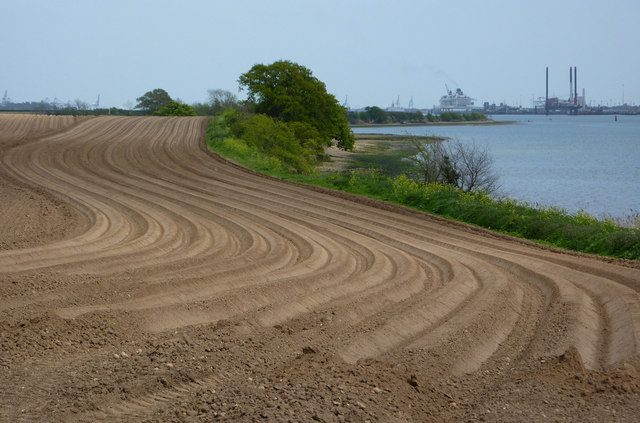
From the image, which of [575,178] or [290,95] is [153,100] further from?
[575,178]

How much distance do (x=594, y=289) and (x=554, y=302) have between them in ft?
4.62

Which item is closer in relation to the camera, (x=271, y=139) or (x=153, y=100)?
(x=271, y=139)

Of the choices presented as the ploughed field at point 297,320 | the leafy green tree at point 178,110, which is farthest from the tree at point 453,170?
the leafy green tree at point 178,110

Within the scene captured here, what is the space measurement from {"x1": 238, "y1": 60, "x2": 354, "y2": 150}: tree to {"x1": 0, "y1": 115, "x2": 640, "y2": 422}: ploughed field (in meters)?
38.6

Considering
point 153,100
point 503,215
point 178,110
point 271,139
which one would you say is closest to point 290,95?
point 271,139

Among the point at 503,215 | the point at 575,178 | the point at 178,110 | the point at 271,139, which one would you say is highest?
the point at 178,110

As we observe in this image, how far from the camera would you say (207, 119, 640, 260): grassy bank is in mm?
17375

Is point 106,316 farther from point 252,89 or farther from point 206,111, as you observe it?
point 206,111

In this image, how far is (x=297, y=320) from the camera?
9719 millimetres

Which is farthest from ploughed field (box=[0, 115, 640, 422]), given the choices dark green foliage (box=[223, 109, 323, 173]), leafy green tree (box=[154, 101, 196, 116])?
leafy green tree (box=[154, 101, 196, 116])

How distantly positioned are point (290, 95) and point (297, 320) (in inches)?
2003

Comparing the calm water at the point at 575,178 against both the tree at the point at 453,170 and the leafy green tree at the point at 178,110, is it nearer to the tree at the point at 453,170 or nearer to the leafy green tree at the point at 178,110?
the tree at the point at 453,170

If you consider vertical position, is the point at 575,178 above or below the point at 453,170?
below

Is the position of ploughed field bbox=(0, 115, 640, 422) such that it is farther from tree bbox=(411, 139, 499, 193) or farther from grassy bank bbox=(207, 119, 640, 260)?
tree bbox=(411, 139, 499, 193)
